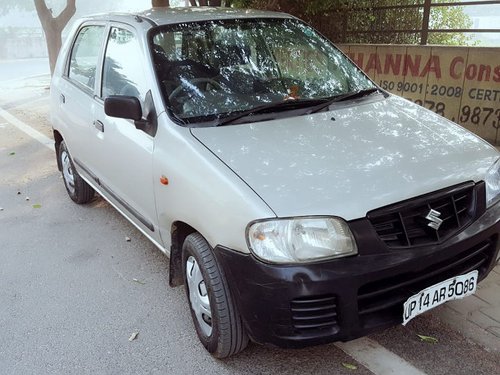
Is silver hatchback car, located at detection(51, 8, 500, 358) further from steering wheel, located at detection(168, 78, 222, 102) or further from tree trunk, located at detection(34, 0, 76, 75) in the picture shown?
tree trunk, located at detection(34, 0, 76, 75)

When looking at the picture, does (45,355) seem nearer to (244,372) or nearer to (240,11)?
(244,372)

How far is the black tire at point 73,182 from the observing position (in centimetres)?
481

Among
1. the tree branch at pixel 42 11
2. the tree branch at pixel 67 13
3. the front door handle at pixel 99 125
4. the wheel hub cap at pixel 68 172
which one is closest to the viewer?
the front door handle at pixel 99 125

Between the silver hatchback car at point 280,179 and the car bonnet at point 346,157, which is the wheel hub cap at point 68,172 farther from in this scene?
the car bonnet at point 346,157

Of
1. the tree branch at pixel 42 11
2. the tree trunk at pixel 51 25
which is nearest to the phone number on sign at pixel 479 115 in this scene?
the tree trunk at pixel 51 25

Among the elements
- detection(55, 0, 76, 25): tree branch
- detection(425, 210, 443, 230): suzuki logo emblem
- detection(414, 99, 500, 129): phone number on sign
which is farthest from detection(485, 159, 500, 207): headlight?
detection(55, 0, 76, 25): tree branch

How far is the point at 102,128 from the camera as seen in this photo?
142 inches

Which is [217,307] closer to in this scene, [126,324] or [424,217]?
[126,324]

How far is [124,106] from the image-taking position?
288cm

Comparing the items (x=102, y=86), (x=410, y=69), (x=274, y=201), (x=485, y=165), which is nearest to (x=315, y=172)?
(x=274, y=201)

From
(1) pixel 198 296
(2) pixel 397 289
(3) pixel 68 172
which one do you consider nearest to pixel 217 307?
(1) pixel 198 296

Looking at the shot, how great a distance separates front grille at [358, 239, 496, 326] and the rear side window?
2794 mm

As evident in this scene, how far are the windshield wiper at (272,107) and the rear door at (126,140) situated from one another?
0.44m

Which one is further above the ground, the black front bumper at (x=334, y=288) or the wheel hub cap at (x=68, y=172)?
the black front bumper at (x=334, y=288)
